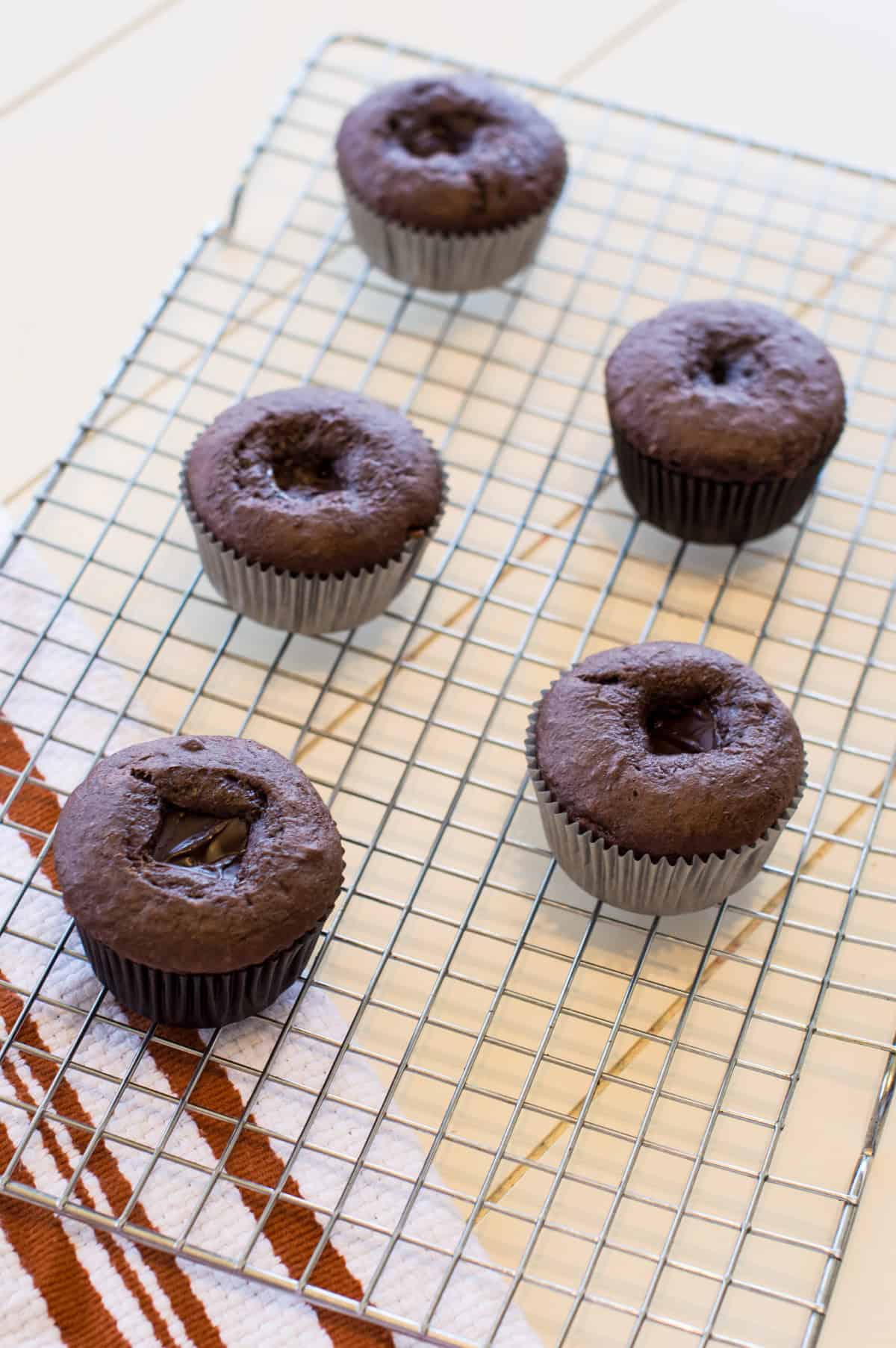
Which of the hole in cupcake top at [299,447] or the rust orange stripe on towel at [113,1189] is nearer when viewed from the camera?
the rust orange stripe on towel at [113,1189]

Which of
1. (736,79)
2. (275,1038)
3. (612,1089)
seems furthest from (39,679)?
(736,79)

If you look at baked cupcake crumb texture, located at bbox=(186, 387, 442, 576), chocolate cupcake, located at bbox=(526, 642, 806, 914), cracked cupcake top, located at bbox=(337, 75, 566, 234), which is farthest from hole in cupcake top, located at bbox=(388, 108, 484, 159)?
chocolate cupcake, located at bbox=(526, 642, 806, 914)

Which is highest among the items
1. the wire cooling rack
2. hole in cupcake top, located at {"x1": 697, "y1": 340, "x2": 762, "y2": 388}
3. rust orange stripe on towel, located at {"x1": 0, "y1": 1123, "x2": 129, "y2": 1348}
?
hole in cupcake top, located at {"x1": 697, "y1": 340, "x2": 762, "y2": 388}

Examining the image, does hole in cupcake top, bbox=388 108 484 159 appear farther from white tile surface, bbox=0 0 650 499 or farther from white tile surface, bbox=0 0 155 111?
white tile surface, bbox=0 0 155 111

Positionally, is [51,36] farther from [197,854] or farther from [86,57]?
[197,854]

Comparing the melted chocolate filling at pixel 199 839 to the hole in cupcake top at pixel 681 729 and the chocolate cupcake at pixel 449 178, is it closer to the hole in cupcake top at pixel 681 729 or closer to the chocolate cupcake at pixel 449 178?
the hole in cupcake top at pixel 681 729

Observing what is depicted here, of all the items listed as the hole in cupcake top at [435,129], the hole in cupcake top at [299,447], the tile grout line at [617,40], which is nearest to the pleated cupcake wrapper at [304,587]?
the hole in cupcake top at [299,447]
